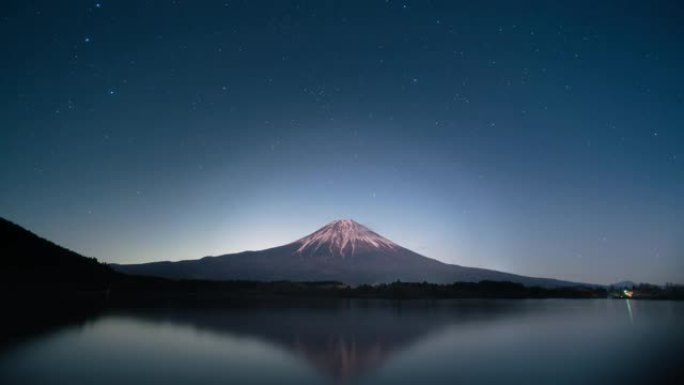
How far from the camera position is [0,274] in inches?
1914

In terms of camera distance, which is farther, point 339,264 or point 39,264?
point 339,264

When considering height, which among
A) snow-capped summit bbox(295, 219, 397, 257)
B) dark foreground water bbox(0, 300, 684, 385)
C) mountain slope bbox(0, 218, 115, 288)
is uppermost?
snow-capped summit bbox(295, 219, 397, 257)

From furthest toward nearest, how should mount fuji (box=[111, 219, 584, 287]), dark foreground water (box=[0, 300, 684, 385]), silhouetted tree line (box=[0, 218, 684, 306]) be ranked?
mount fuji (box=[111, 219, 584, 287]) < silhouetted tree line (box=[0, 218, 684, 306]) < dark foreground water (box=[0, 300, 684, 385])

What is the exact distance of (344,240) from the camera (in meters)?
137

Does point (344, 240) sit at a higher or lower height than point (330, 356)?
higher

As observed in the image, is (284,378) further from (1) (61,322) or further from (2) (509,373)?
(1) (61,322)

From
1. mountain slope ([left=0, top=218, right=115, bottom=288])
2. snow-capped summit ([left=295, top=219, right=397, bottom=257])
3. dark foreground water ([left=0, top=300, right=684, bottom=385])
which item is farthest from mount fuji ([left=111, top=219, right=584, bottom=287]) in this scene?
dark foreground water ([left=0, top=300, right=684, bottom=385])

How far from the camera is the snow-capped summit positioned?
129375 millimetres

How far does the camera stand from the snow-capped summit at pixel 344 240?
5094 inches

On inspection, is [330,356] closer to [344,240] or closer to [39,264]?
[39,264]

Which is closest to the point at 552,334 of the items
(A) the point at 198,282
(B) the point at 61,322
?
(B) the point at 61,322

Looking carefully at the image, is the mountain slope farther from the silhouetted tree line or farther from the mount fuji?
the mount fuji

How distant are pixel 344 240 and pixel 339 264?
750 inches

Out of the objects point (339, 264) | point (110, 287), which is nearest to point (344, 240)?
point (339, 264)
